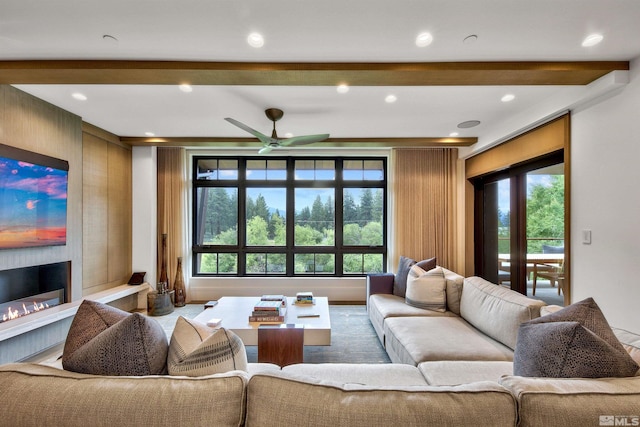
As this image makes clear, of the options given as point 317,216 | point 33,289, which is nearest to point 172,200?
point 33,289

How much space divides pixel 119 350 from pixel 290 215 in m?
3.73

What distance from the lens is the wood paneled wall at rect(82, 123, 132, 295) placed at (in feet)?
11.8

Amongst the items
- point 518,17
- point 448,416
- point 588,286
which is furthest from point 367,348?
point 518,17

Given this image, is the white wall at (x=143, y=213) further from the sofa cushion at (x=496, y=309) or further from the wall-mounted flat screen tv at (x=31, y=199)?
the sofa cushion at (x=496, y=309)

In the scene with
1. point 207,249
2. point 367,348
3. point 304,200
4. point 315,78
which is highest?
point 315,78

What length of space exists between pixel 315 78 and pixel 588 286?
2783 mm

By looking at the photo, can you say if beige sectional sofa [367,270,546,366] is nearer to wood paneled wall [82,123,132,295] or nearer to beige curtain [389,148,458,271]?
beige curtain [389,148,458,271]

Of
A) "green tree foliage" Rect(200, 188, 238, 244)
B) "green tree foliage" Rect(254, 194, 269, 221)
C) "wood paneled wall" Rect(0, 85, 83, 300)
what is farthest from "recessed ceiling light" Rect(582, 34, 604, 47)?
"wood paneled wall" Rect(0, 85, 83, 300)

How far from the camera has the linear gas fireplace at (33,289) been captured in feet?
8.84

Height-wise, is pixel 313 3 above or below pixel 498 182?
above

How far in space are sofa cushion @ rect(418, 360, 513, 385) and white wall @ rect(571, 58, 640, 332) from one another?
1098mm

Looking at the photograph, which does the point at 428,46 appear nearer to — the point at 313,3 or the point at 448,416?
the point at 313,3

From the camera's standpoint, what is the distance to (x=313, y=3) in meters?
1.53

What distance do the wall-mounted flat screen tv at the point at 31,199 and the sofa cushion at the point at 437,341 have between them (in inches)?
138
